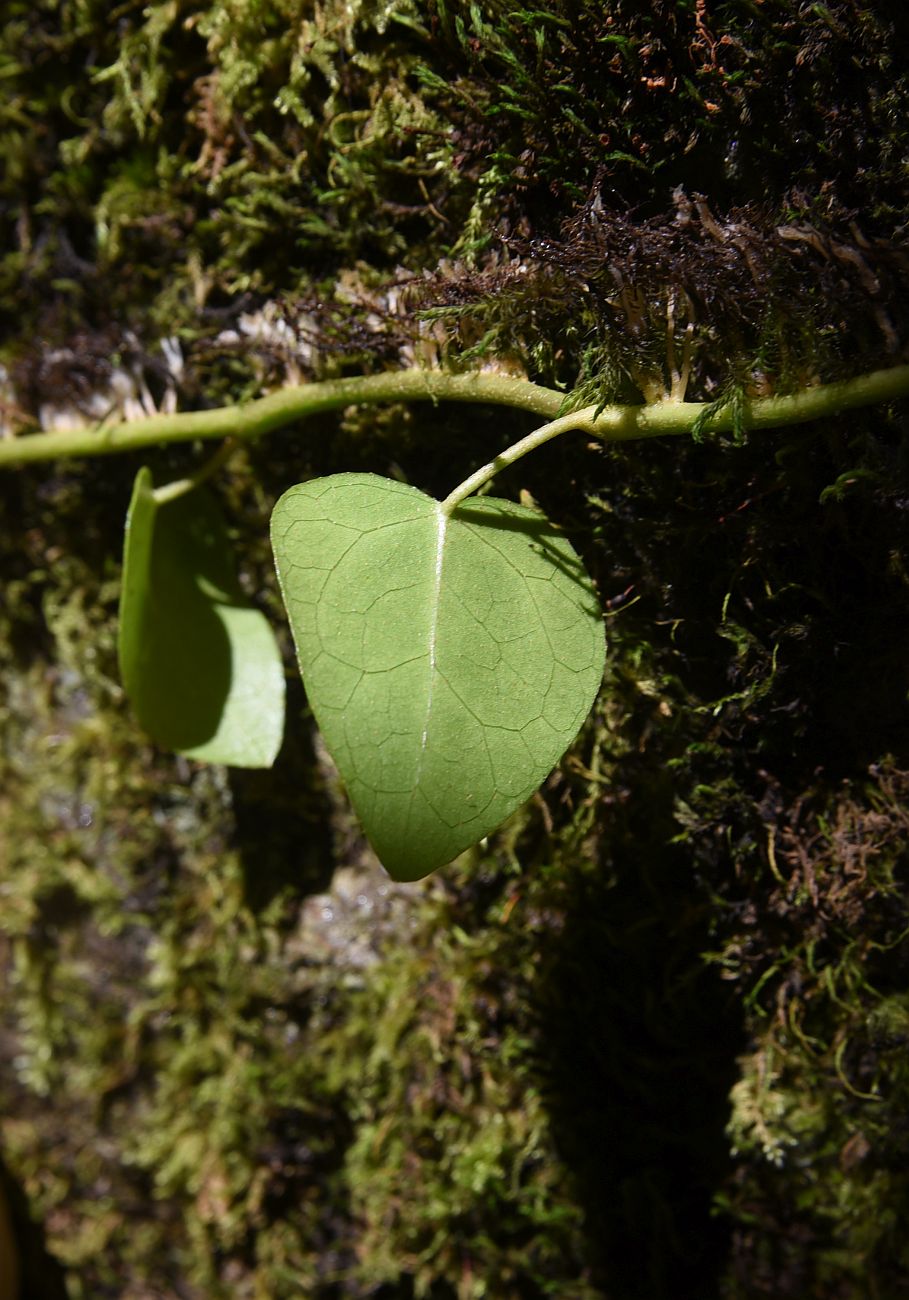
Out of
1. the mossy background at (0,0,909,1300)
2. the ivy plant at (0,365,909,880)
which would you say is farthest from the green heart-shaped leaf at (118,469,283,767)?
the ivy plant at (0,365,909,880)

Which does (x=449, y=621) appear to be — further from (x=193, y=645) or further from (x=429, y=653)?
(x=193, y=645)

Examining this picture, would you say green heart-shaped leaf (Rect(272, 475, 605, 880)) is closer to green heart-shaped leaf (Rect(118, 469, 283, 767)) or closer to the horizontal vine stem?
the horizontal vine stem

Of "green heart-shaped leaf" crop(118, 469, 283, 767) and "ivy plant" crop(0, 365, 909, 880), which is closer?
"ivy plant" crop(0, 365, 909, 880)

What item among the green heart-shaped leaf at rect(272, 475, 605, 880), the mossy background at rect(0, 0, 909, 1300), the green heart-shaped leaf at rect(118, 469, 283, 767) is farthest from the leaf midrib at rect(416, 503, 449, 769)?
the green heart-shaped leaf at rect(118, 469, 283, 767)

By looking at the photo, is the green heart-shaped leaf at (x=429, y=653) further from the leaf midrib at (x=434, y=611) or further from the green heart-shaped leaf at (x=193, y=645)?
the green heart-shaped leaf at (x=193, y=645)

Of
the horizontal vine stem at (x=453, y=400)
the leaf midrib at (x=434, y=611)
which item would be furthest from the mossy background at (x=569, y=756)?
the leaf midrib at (x=434, y=611)

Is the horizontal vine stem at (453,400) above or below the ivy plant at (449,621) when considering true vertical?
above

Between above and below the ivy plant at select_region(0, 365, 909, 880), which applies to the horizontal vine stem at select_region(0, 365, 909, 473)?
above

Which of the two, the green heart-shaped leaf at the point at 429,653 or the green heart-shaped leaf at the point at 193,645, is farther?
the green heart-shaped leaf at the point at 193,645
